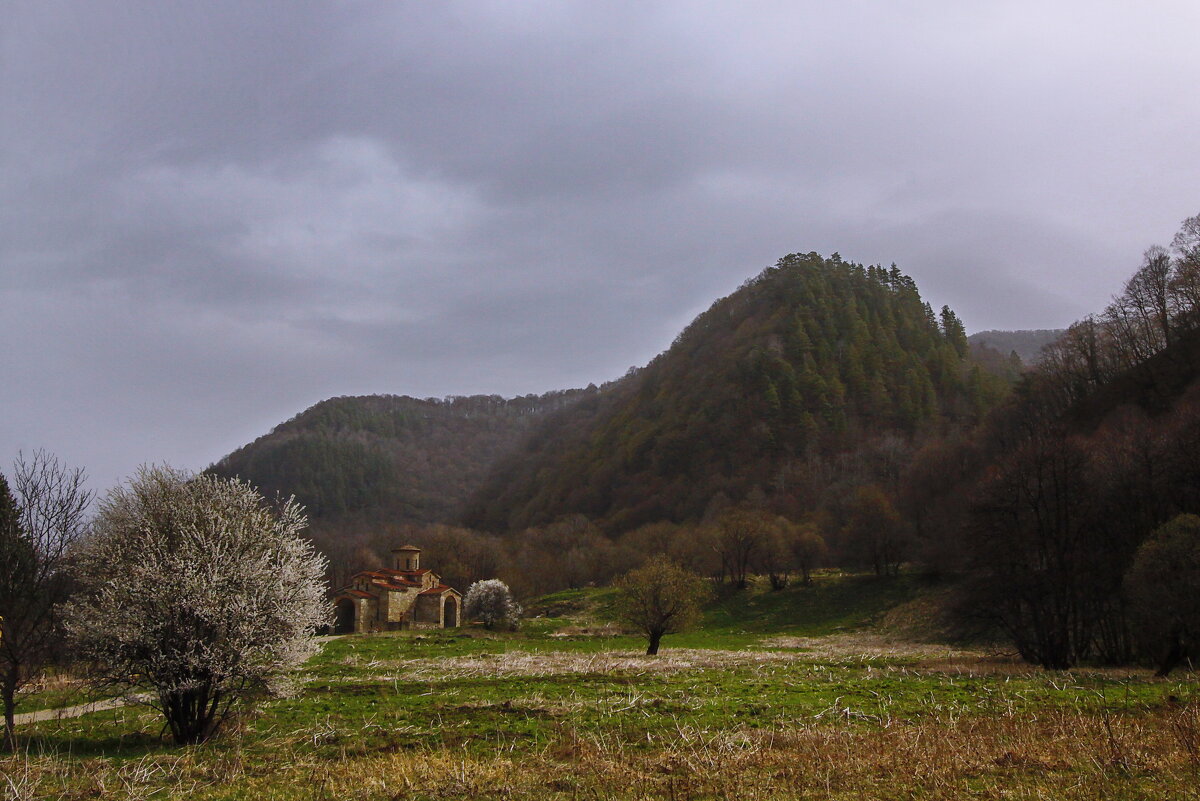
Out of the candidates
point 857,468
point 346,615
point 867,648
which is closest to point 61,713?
point 867,648

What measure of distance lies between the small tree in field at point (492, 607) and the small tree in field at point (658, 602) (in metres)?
21.6

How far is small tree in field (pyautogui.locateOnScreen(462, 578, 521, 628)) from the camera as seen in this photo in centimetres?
5734

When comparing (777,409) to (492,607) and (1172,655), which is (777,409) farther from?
(1172,655)

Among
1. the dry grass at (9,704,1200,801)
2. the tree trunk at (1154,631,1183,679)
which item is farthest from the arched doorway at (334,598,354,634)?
the tree trunk at (1154,631,1183,679)

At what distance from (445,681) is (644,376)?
154205 mm

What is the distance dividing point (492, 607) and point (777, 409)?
77.2 meters

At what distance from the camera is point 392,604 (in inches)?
2689

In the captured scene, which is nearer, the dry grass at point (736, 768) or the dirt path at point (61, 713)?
the dry grass at point (736, 768)

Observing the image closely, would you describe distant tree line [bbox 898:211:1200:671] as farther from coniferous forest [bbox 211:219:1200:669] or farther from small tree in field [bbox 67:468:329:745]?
small tree in field [bbox 67:468:329:745]

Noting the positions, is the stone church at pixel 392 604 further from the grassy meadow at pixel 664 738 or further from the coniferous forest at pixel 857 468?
the grassy meadow at pixel 664 738

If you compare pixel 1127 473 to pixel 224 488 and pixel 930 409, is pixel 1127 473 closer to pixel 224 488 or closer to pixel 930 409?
pixel 224 488

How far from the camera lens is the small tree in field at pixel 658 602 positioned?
37128 mm

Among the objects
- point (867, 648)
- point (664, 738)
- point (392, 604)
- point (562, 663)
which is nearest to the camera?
point (664, 738)

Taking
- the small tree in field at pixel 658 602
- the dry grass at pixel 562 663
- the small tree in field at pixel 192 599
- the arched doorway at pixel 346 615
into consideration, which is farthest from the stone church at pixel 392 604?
the small tree in field at pixel 192 599
